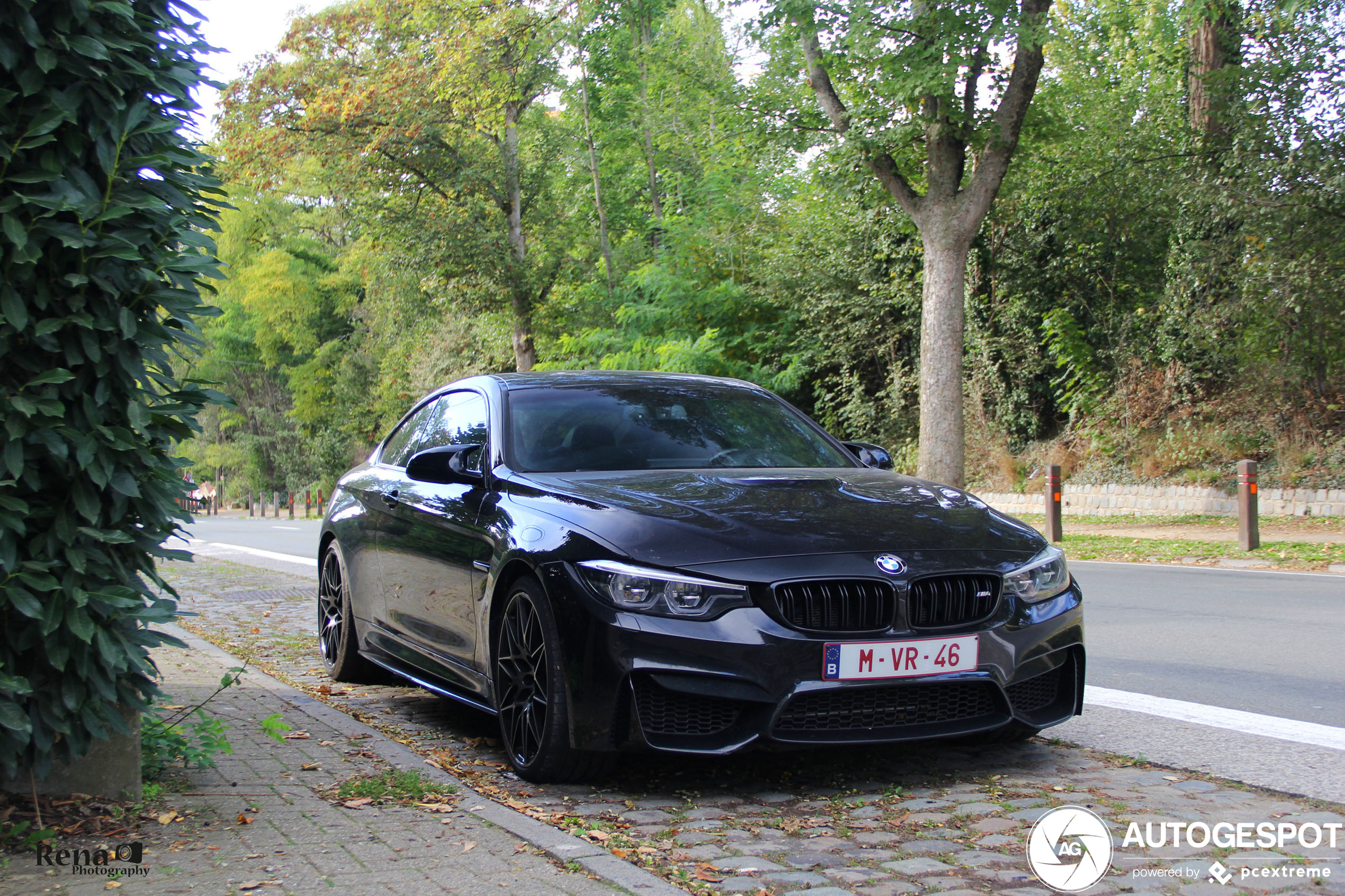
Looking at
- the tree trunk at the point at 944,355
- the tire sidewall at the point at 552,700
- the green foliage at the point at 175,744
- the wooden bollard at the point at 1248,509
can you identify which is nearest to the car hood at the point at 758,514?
the tire sidewall at the point at 552,700

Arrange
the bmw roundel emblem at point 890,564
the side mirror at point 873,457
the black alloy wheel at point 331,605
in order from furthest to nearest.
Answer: the black alloy wheel at point 331,605, the side mirror at point 873,457, the bmw roundel emblem at point 890,564

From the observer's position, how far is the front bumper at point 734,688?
405cm

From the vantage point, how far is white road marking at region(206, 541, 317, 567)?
691 inches

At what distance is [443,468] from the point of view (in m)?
5.32

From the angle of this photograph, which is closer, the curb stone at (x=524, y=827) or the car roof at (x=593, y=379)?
the curb stone at (x=524, y=827)

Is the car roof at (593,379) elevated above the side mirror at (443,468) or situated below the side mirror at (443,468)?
above

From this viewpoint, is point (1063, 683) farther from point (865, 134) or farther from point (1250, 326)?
point (1250, 326)

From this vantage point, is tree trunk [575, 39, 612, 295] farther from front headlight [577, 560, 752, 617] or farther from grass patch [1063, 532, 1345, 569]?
front headlight [577, 560, 752, 617]

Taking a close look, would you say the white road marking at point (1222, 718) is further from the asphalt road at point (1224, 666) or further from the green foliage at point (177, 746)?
the green foliage at point (177, 746)

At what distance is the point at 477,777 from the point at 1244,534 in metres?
12.6

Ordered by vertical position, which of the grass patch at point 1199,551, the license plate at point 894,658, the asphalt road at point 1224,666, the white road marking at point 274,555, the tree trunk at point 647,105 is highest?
the tree trunk at point 647,105

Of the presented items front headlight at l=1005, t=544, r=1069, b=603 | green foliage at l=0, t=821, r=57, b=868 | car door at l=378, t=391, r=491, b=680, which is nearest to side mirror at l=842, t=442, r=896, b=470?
front headlight at l=1005, t=544, r=1069, b=603

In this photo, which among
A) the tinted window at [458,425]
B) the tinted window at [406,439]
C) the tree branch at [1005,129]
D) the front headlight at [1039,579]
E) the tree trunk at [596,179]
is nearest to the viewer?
the front headlight at [1039,579]

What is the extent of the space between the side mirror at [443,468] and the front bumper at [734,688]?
3.54ft
